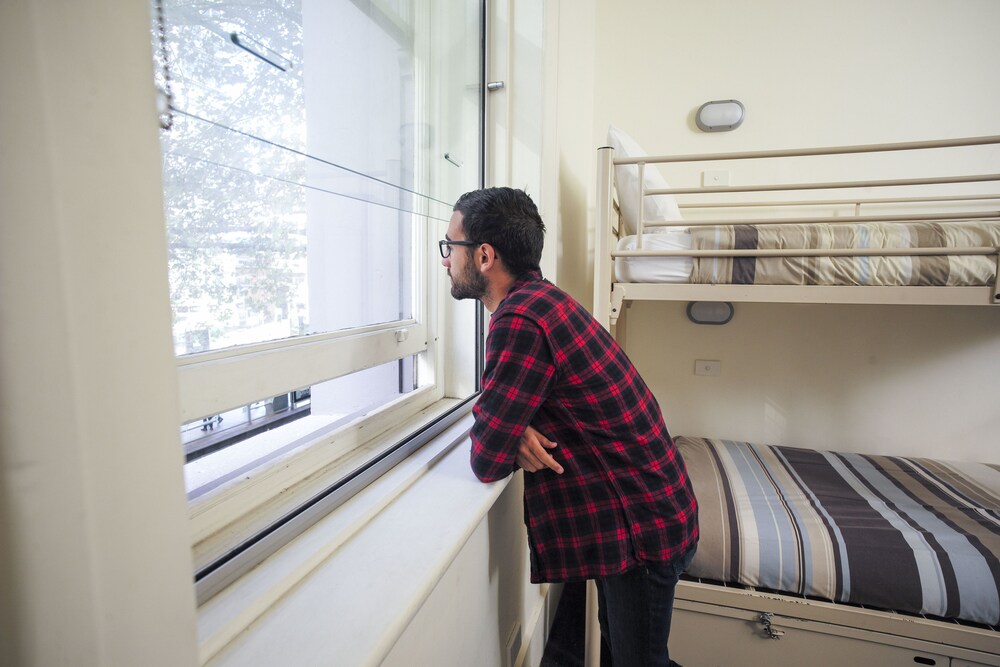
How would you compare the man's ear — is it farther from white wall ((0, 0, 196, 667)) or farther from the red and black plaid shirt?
white wall ((0, 0, 196, 667))

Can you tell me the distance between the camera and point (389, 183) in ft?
2.79

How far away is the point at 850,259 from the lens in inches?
53.3

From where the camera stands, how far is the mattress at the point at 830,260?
1.29m

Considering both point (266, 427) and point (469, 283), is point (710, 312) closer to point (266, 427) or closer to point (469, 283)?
point (469, 283)

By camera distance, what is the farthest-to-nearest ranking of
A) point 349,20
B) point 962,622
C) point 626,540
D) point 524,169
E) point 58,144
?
point 524,169, point 962,622, point 626,540, point 349,20, point 58,144

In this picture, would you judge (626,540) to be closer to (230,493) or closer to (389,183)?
(230,493)

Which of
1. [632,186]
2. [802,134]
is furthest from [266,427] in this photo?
[802,134]

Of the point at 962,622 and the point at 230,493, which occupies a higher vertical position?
the point at 230,493

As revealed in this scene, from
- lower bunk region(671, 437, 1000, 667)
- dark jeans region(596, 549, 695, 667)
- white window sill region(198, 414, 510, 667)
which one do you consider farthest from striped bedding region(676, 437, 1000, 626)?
white window sill region(198, 414, 510, 667)

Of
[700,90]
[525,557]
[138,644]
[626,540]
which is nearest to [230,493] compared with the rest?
[138,644]

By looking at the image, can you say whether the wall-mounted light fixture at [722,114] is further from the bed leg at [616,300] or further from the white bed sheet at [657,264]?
the bed leg at [616,300]

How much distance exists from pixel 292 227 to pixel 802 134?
2270 millimetres

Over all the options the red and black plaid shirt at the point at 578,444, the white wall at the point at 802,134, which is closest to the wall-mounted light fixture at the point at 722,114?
the white wall at the point at 802,134

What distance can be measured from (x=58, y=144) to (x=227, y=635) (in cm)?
42
